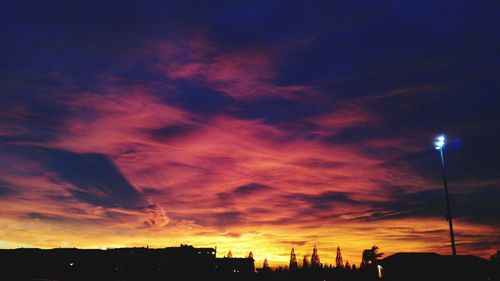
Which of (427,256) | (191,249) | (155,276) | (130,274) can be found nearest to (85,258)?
(130,274)

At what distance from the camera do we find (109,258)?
295ft

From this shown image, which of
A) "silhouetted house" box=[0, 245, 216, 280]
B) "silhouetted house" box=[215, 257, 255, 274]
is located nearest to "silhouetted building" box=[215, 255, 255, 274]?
"silhouetted house" box=[215, 257, 255, 274]

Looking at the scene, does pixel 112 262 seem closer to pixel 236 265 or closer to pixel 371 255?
pixel 236 265

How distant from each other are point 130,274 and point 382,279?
55463mm

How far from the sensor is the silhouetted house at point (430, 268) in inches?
1989

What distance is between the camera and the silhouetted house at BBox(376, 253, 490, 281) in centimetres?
5053

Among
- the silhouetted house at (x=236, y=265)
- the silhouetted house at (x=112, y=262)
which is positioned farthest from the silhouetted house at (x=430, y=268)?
the silhouetted house at (x=236, y=265)

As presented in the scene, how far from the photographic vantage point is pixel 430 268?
5175cm

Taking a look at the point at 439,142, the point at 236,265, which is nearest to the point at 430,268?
the point at 439,142

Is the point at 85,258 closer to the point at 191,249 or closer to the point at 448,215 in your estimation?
the point at 191,249

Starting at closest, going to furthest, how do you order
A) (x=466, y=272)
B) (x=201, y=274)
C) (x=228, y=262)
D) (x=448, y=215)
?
(x=448, y=215), (x=466, y=272), (x=201, y=274), (x=228, y=262)

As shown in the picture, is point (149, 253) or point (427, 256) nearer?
point (427, 256)

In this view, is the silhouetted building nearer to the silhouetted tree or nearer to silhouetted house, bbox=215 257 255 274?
silhouetted house, bbox=215 257 255 274

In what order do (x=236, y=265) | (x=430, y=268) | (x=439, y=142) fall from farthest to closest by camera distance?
(x=236, y=265) < (x=430, y=268) < (x=439, y=142)
